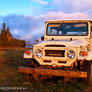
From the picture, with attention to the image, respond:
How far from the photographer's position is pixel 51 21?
8164 mm

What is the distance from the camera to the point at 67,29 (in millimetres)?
7754

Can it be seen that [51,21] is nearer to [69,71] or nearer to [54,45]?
[54,45]

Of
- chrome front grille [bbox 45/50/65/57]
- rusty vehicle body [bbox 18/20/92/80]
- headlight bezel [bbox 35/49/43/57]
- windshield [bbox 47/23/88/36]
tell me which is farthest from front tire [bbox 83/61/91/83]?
headlight bezel [bbox 35/49/43/57]

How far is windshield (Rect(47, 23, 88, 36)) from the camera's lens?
24.7ft

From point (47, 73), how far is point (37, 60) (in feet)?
2.50

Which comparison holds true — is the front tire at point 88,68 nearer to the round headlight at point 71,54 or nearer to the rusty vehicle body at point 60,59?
the rusty vehicle body at point 60,59

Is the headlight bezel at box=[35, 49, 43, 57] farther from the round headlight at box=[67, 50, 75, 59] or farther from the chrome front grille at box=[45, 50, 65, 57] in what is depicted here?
the round headlight at box=[67, 50, 75, 59]

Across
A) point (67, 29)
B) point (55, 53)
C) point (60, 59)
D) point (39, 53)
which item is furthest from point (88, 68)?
point (67, 29)

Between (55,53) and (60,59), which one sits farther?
(55,53)

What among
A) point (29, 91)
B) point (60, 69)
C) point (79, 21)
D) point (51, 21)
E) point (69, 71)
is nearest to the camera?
point (29, 91)

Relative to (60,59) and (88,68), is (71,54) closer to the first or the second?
(60,59)

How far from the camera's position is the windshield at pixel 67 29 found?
296 inches

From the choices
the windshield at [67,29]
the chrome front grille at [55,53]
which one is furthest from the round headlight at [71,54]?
the windshield at [67,29]

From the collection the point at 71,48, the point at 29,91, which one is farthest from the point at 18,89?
the point at 71,48
